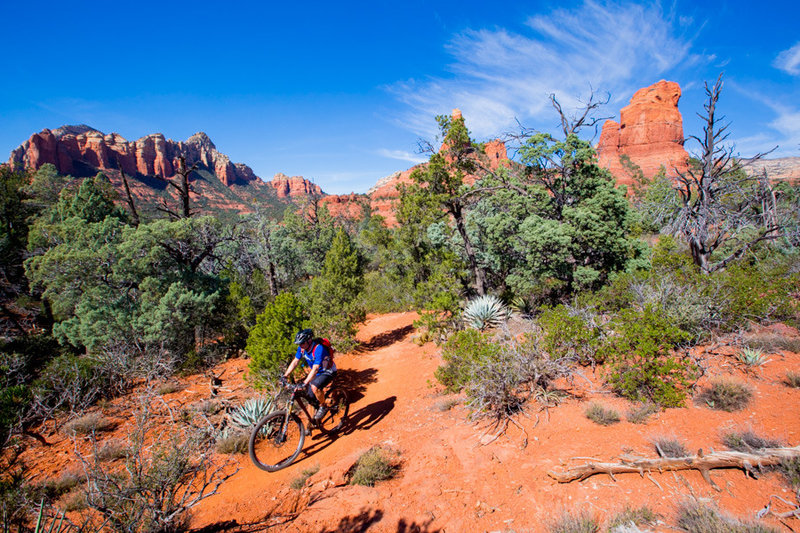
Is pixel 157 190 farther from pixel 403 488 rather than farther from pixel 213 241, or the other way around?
pixel 403 488

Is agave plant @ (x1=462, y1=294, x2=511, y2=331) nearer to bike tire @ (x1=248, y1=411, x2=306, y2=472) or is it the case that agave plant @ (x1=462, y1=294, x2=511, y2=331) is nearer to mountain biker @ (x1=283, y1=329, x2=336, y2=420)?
mountain biker @ (x1=283, y1=329, x2=336, y2=420)

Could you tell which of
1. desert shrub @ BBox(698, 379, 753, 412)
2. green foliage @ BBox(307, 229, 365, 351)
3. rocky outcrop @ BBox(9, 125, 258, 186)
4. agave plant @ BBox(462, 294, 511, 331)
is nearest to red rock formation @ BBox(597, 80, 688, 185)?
agave plant @ BBox(462, 294, 511, 331)

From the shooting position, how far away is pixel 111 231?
1078cm

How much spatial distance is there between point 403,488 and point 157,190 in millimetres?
89494

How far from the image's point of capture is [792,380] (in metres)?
4.70

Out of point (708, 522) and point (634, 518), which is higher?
point (708, 522)

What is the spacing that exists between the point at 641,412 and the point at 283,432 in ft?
17.5

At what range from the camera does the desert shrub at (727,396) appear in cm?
438

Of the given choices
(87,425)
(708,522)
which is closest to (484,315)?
(708,522)

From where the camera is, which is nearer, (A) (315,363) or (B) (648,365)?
(B) (648,365)

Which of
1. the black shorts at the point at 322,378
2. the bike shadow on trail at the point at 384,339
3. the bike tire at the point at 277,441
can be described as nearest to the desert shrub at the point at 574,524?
the black shorts at the point at 322,378

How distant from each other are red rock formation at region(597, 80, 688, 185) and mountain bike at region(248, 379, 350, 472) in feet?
295

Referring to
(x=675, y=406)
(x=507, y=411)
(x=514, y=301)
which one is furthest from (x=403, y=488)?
(x=514, y=301)

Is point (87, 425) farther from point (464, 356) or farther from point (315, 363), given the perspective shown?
point (464, 356)
